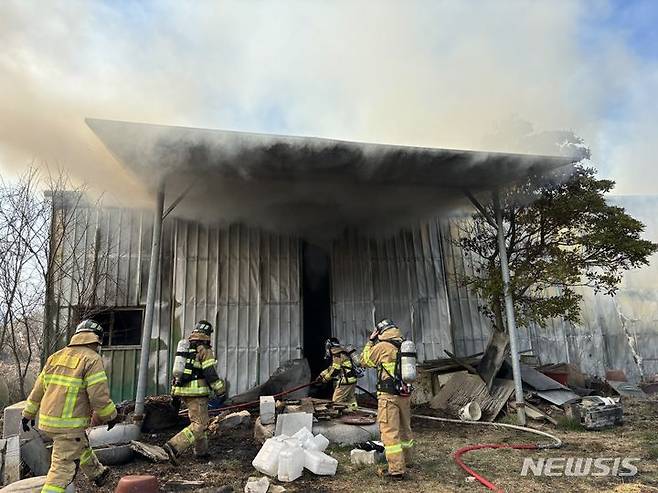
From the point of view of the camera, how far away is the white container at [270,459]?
4.59 metres

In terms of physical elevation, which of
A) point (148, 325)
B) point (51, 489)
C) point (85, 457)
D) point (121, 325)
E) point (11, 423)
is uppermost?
point (121, 325)

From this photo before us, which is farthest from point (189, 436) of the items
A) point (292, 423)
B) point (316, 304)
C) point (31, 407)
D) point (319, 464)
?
point (316, 304)

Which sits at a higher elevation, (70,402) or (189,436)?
(70,402)

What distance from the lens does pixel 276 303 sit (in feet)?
30.7

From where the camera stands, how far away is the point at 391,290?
9.92 m

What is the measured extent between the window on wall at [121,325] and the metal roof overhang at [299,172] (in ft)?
7.98

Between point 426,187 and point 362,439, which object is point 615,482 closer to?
point 362,439

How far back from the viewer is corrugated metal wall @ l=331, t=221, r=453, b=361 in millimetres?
9625

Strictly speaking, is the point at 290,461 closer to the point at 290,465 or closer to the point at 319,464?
the point at 290,465

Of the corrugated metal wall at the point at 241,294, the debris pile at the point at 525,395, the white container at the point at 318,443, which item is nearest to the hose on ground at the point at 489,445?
the debris pile at the point at 525,395

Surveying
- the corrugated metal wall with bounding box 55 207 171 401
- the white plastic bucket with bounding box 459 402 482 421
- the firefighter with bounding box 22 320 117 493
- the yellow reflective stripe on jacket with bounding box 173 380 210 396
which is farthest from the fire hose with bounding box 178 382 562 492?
the firefighter with bounding box 22 320 117 493

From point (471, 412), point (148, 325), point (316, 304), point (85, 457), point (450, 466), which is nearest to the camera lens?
point (85, 457)

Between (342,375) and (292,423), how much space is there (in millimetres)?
1777

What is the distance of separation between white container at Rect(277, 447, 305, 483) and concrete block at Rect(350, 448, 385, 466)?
2.47 ft
